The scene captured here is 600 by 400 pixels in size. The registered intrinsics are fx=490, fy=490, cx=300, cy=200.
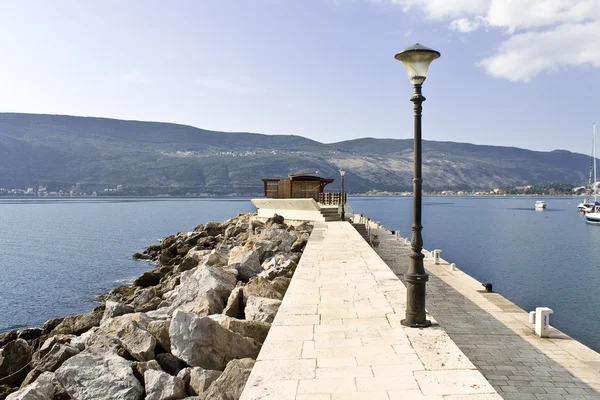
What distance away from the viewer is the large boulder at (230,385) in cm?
564

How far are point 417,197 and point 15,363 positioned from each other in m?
8.20

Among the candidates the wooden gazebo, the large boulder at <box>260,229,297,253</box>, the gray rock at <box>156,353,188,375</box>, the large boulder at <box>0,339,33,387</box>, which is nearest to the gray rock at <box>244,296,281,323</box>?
the gray rock at <box>156,353,188,375</box>

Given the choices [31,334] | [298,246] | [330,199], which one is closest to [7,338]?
[31,334]

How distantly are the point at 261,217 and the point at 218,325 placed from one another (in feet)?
102

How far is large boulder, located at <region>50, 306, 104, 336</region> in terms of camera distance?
11.3 meters

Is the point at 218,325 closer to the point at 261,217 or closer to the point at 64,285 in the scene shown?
the point at 64,285

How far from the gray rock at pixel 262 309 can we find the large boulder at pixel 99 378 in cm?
234

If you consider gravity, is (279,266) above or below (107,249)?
above

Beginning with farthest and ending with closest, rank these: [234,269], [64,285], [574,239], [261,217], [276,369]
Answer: [574,239] < [261,217] < [64,285] < [234,269] < [276,369]

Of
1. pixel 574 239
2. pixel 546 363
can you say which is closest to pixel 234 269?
pixel 546 363

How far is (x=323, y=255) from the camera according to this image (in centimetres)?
1430

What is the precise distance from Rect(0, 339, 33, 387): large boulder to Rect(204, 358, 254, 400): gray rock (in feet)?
17.0

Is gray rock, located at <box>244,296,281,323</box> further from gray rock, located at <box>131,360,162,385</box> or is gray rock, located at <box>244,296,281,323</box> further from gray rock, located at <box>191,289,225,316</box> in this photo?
gray rock, located at <box>131,360,162,385</box>

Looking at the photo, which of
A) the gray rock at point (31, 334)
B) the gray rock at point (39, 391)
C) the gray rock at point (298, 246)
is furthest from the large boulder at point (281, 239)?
the gray rock at point (39, 391)
